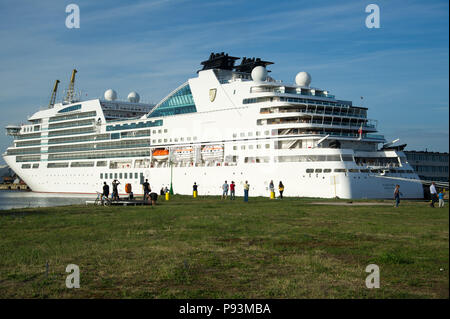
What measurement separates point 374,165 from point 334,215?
90.5 feet

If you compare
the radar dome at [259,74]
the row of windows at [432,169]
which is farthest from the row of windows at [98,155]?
the row of windows at [432,169]

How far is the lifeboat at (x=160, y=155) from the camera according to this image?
67.9m

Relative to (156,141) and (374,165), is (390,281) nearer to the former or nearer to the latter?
(374,165)

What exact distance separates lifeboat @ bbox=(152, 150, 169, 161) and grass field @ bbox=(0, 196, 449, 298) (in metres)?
47.8

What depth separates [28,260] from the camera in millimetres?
12125

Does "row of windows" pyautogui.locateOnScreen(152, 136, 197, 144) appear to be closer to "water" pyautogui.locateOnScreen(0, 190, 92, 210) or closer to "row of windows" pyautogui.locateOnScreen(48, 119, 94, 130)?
"water" pyautogui.locateOnScreen(0, 190, 92, 210)

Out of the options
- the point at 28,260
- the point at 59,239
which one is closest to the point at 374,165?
the point at 59,239

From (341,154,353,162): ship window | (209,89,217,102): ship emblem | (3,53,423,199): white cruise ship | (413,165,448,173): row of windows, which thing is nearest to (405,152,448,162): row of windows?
(413,165,448,173): row of windows

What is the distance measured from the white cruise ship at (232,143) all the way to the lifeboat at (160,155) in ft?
0.52

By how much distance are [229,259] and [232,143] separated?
4560 cm

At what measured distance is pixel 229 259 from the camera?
1201 centimetres

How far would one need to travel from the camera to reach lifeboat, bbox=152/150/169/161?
6794 cm

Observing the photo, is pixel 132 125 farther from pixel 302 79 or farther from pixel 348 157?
pixel 348 157

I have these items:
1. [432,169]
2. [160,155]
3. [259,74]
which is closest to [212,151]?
[259,74]
